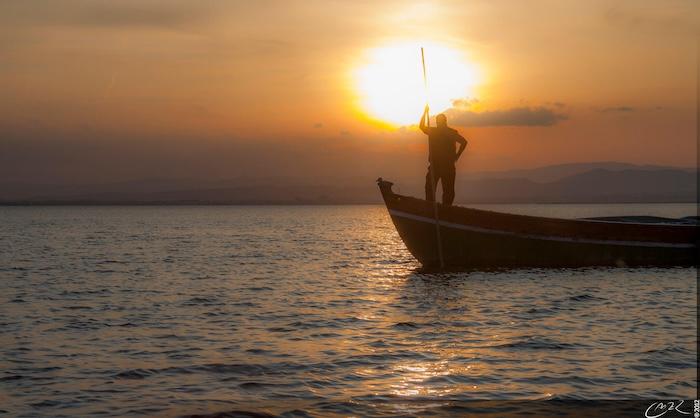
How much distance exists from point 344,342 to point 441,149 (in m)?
11.2

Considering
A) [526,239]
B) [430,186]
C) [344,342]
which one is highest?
[430,186]

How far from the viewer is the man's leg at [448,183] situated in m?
24.1

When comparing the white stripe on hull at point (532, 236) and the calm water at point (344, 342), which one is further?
the white stripe on hull at point (532, 236)

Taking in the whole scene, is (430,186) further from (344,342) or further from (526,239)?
(344,342)

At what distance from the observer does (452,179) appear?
79.7 feet

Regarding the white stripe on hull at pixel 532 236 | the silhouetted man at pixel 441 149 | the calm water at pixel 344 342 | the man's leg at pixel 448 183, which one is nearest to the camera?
the calm water at pixel 344 342

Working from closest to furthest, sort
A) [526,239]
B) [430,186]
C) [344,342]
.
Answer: [344,342] → [430,186] → [526,239]

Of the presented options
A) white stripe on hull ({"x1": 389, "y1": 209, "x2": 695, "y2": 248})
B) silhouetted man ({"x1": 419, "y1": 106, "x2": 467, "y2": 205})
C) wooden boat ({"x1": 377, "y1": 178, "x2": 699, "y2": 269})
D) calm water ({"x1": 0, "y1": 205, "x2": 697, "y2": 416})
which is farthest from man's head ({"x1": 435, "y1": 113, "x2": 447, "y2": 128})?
calm water ({"x1": 0, "y1": 205, "x2": 697, "y2": 416})

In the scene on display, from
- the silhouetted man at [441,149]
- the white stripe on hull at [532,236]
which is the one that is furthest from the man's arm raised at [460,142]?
the white stripe on hull at [532,236]

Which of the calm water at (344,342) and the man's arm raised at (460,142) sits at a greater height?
the man's arm raised at (460,142)

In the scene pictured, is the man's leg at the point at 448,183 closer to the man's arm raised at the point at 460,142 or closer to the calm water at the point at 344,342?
the man's arm raised at the point at 460,142

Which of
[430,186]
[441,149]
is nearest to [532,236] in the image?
[430,186]

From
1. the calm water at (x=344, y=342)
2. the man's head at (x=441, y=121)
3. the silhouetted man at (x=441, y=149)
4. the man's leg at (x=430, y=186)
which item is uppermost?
the man's head at (x=441, y=121)

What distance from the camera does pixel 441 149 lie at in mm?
23859
